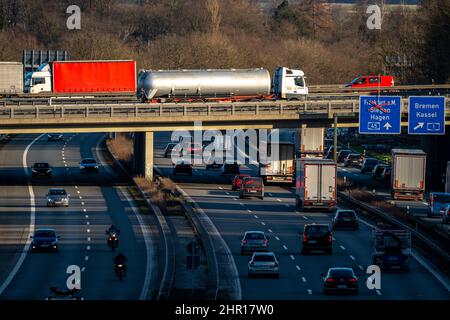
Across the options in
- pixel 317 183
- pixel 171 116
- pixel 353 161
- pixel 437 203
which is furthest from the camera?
pixel 353 161

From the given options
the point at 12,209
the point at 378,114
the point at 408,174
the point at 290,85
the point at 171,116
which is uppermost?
the point at 290,85

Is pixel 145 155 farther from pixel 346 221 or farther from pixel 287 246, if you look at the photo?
pixel 287 246

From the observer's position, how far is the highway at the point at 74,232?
3675 cm

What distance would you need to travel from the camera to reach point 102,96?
3391 inches

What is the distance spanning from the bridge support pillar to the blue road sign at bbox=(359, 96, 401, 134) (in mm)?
15838

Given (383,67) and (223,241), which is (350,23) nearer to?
(383,67)

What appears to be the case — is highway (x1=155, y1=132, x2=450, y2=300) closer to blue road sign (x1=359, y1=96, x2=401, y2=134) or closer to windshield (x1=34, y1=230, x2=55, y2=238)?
blue road sign (x1=359, y1=96, x2=401, y2=134)

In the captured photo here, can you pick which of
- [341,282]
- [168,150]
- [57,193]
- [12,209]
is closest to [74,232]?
[12,209]

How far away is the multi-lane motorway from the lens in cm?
3541

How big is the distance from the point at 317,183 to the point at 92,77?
108 feet

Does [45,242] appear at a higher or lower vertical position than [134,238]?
higher

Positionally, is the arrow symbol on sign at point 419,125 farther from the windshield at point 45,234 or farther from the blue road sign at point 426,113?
the windshield at point 45,234

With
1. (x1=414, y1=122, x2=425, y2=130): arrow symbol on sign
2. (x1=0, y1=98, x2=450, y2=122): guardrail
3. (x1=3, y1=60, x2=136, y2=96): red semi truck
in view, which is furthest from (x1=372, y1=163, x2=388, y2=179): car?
(x1=3, y1=60, x2=136, y2=96): red semi truck

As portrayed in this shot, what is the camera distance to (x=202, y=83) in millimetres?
76062
